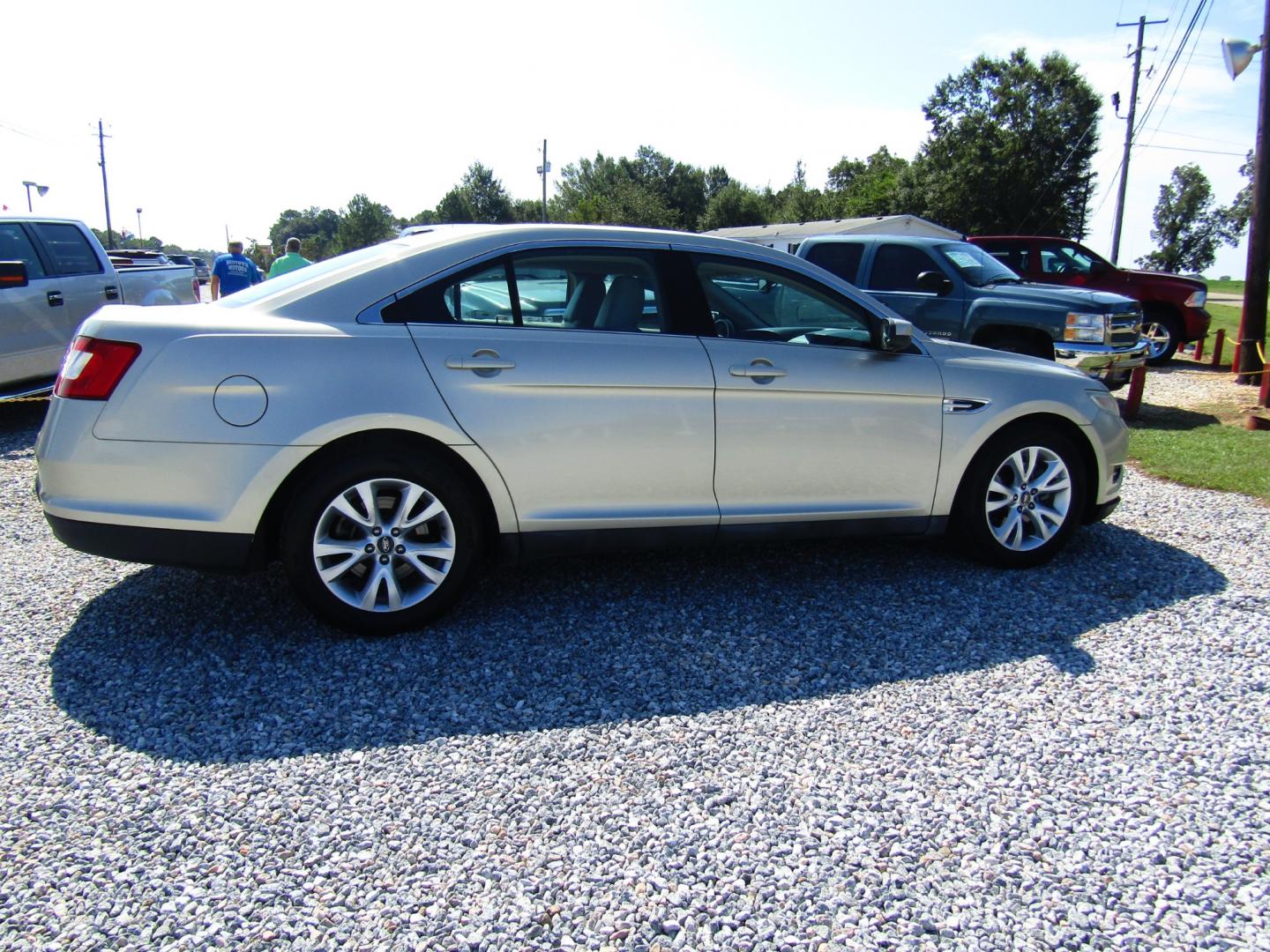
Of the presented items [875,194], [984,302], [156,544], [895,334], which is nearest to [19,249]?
[156,544]

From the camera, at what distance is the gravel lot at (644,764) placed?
2.30 metres

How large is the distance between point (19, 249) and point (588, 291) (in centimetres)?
682

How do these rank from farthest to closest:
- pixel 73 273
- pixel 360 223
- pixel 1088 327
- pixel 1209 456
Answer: pixel 360 223 → pixel 1088 327 → pixel 73 273 → pixel 1209 456

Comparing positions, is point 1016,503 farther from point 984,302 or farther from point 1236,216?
point 1236,216

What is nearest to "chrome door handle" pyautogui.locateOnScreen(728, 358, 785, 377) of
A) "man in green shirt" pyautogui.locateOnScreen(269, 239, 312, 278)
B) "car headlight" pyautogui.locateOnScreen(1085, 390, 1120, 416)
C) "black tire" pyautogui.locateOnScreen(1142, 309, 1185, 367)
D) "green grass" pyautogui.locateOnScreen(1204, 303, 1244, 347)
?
"car headlight" pyautogui.locateOnScreen(1085, 390, 1120, 416)

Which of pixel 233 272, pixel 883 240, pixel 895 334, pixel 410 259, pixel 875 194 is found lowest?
pixel 895 334

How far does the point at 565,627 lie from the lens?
3.98 meters

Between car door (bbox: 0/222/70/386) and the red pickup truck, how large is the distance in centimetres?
1190

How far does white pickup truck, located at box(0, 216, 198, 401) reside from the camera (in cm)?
778

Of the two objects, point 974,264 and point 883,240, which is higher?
point 883,240

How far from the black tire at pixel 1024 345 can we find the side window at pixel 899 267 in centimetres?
104

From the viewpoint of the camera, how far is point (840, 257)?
10.5m

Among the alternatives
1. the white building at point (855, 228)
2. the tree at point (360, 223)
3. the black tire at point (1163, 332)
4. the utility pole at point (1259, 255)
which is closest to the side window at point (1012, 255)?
the black tire at point (1163, 332)

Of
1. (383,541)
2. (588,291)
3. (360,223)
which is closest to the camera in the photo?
(383,541)
